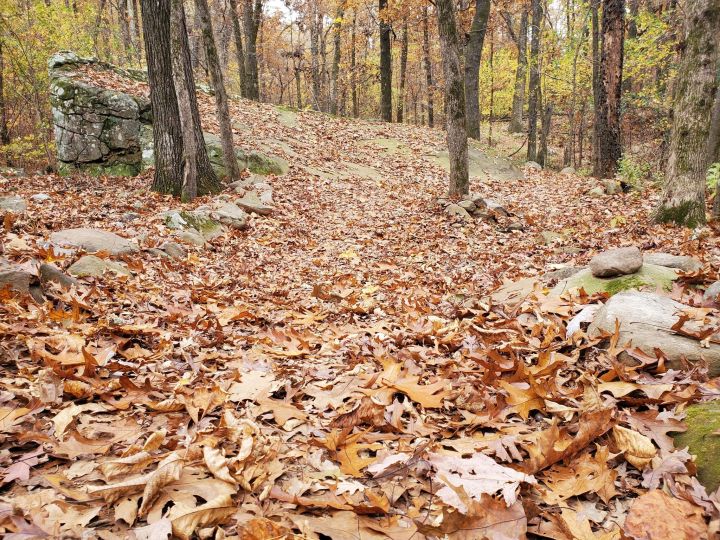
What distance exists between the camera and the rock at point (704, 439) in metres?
1.72

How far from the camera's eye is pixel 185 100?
888 centimetres

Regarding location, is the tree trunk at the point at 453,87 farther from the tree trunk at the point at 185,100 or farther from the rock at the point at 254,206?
the tree trunk at the point at 185,100

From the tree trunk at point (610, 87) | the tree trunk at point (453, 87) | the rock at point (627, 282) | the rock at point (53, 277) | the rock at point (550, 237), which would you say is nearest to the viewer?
the rock at point (627, 282)

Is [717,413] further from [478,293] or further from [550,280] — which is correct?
[478,293]

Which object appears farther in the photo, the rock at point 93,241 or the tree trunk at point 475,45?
the tree trunk at point 475,45

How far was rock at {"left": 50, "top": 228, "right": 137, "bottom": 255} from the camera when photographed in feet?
18.1

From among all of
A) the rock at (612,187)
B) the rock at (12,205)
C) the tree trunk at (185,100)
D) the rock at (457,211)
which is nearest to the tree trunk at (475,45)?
the rock at (612,187)

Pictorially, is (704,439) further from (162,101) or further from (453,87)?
(162,101)

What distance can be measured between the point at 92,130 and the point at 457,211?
9077 millimetres

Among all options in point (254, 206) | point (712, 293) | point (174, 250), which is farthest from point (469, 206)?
point (712, 293)

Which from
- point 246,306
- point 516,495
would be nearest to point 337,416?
point 516,495

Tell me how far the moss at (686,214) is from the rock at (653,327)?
13.4 feet

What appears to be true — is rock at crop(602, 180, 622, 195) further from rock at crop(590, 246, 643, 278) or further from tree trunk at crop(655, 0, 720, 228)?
rock at crop(590, 246, 643, 278)

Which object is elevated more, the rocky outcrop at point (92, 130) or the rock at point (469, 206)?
the rocky outcrop at point (92, 130)
